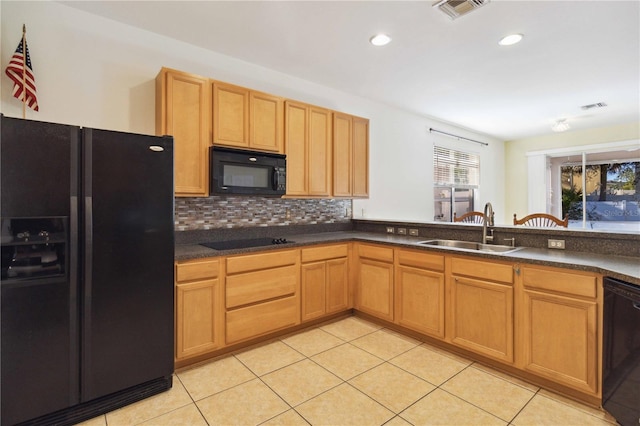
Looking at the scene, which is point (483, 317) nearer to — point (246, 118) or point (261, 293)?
point (261, 293)

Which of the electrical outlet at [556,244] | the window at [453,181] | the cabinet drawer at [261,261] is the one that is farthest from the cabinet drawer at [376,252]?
the window at [453,181]

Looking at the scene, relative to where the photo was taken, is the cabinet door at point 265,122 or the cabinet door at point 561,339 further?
the cabinet door at point 265,122

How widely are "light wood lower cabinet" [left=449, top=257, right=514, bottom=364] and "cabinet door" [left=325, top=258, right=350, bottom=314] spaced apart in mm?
1120

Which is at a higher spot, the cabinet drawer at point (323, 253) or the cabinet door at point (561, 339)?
the cabinet drawer at point (323, 253)

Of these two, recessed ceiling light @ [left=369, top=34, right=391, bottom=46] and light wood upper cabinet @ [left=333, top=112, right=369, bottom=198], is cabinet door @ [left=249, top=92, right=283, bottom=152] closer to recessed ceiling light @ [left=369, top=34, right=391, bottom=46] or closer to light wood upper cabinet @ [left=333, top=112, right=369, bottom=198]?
light wood upper cabinet @ [left=333, top=112, right=369, bottom=198]

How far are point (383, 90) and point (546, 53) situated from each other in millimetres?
1706

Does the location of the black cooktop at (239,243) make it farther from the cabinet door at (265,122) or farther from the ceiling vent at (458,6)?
the ceiling vent at (458,6)

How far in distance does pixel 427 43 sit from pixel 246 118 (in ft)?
5.76

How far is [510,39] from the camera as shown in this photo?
2736mm

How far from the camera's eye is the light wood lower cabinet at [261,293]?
2580 millimetres

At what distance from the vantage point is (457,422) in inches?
70.9

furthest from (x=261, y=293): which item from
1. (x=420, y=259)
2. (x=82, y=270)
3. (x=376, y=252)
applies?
(x=420, y=259)

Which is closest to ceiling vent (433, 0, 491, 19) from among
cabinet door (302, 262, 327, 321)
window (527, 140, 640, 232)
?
cabinet door (302, 262, 327, 321)

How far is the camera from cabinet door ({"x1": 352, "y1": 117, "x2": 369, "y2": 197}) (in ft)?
12.5
